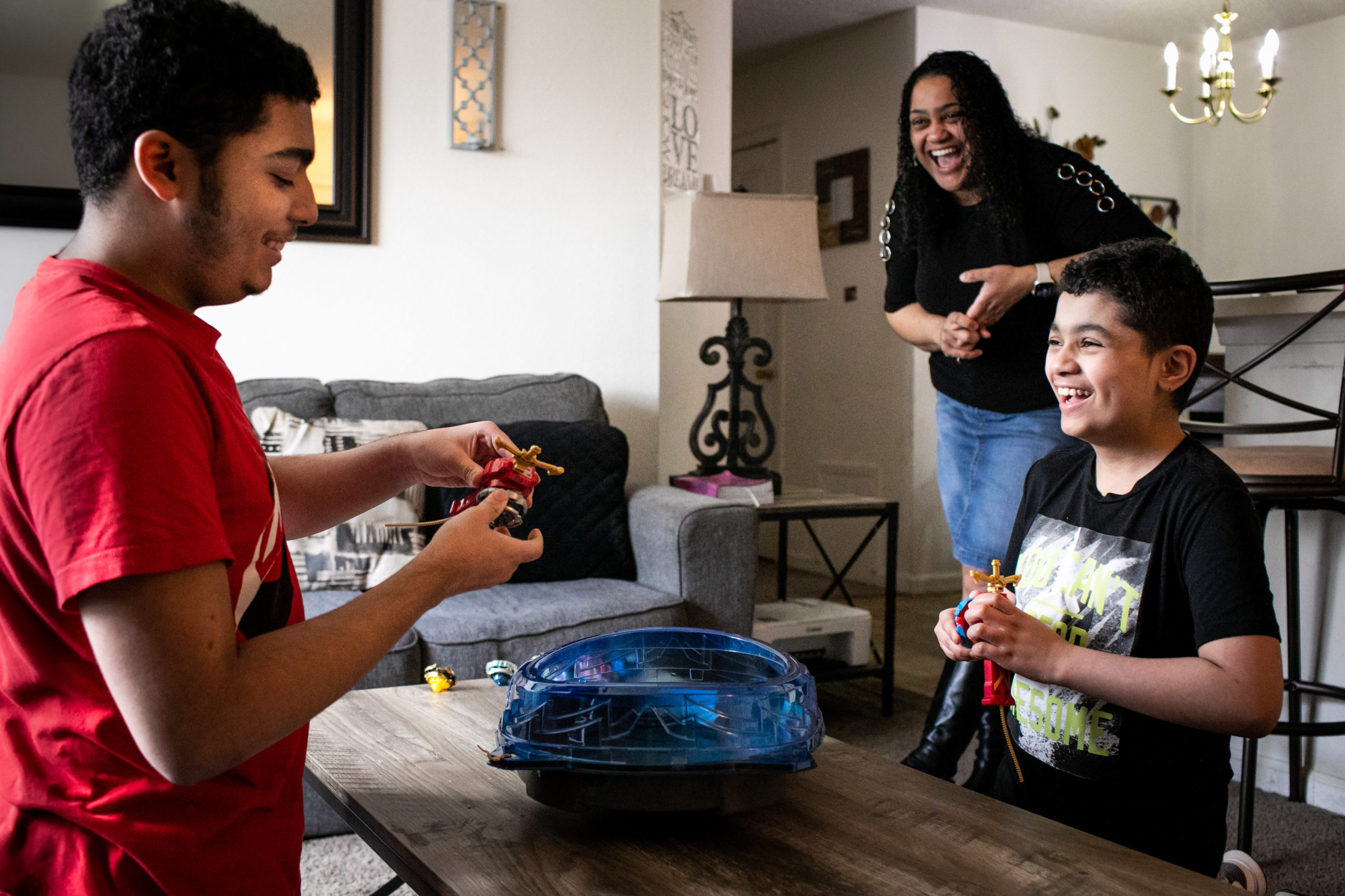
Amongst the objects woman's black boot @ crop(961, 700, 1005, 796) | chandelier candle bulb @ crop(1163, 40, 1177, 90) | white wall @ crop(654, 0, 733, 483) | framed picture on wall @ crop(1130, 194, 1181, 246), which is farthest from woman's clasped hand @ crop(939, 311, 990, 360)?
framed picture on wall @ crop(1130, 194, 1181, 246)

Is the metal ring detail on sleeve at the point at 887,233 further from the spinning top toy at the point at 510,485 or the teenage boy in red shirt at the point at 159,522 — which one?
the teenage boy in red shirt at the point at 159,522

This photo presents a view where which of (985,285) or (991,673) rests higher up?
(985,285)

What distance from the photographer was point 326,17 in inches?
111

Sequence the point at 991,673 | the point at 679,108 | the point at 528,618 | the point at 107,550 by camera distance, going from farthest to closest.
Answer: the point at 679,108
the point at 528,618
the point at 991,673
the point at 107,550

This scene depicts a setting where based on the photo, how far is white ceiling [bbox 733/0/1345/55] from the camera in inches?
191

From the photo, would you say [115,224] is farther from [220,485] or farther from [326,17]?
[326,17]

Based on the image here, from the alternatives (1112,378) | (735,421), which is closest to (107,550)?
(1112,378)

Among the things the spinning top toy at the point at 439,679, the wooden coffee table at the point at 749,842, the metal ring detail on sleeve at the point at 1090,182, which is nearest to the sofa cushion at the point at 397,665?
the spinning top toy at the point at 439,679

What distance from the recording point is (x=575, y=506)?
2582 mm

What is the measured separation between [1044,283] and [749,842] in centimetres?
131

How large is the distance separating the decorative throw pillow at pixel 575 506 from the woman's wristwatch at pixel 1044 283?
1.15 meters

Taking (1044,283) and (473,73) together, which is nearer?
(1044,283)

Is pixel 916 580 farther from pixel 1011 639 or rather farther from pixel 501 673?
pixel 1011 639

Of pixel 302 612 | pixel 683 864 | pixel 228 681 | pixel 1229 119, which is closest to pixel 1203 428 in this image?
pixel 683 864
